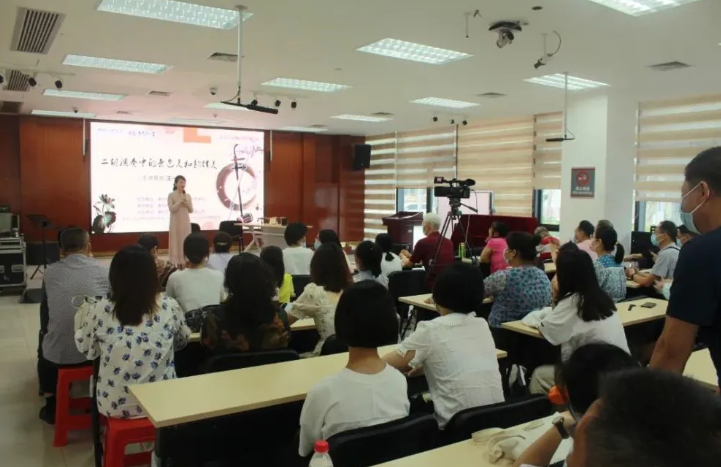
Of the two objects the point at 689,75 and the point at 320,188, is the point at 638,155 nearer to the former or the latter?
the point at 689,75

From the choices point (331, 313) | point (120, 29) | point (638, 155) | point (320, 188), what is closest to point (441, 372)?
point (331, 313)

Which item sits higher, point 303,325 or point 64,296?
point 64,296

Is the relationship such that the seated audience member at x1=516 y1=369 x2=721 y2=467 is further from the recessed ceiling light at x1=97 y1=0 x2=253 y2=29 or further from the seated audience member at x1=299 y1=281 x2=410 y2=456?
the recessed ceiling light at x1=97 y1=0 x2=253 y2=29

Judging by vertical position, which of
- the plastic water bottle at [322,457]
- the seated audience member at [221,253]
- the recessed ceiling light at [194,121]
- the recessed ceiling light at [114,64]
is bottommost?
the plastic water bottle at [322,457]

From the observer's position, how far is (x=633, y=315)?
399 cm

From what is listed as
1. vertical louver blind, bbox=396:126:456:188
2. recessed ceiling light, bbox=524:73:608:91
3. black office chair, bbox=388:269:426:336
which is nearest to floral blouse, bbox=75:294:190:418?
black office chair, bbox=388:269:426:336

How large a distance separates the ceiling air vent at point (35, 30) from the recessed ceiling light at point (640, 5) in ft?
14.9

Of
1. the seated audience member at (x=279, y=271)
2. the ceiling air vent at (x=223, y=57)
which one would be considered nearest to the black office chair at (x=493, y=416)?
the seated audience member at (x=279, y=271)

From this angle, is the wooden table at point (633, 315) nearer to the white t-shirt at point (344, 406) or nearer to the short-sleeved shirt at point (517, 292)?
the short-sleeved shirt at point (517, 292)

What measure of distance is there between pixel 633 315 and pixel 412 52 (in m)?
3.52

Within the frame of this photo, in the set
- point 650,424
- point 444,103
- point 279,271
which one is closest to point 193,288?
point 279,271

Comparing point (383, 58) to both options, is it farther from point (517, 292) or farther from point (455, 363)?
point (455, 363)

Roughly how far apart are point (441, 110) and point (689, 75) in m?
4.05

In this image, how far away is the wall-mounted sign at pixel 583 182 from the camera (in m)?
8.12
